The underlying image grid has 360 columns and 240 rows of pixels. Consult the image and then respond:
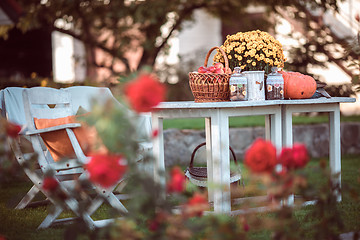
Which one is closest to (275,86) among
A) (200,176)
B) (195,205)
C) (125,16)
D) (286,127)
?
(286,127)

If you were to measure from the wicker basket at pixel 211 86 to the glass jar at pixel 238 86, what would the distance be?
0.07 metres

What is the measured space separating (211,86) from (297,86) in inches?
25.3

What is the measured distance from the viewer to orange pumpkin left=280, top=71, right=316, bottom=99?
3.29 metres

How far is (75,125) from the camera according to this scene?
3.03 metres

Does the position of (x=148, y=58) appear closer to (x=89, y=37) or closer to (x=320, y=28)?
(x=89, y=37)

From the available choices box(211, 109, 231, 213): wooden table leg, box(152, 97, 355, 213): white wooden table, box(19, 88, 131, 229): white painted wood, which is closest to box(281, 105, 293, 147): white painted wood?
box(152, 97, 355, 213): white wooden table

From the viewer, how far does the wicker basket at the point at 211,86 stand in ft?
10.2

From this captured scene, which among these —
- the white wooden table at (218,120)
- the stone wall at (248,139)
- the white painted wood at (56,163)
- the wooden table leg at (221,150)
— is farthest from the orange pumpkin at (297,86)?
the stone wall at (248,139)

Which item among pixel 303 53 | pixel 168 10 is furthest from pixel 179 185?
pixel 168 10

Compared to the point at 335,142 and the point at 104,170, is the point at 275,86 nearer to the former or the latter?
the point at 335,142

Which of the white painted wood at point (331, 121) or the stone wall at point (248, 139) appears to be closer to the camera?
the white painted wood at point (331, 121)

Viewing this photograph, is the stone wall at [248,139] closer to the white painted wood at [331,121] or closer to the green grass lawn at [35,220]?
the green grass lawn at [35,220]

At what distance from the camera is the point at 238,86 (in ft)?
10.00

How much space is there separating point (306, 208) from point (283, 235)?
2.00m
